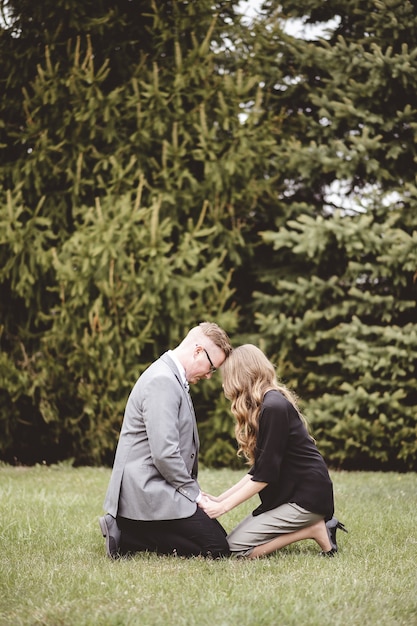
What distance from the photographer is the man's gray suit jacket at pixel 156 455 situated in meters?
4.80

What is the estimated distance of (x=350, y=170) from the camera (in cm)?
1005

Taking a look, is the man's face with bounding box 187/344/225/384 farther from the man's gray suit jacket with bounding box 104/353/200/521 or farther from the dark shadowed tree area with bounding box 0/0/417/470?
the dark shadowed tree area with bounding box 0/0/417/470

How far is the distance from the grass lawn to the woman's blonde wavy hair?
86 centimetres

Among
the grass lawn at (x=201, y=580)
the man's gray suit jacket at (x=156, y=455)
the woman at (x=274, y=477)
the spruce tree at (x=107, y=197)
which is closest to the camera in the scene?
the grass lawn at (x=201, y=580)

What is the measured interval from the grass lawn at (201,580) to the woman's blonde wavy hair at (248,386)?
0.86 meters

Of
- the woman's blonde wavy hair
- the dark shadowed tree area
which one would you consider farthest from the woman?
the dark shadowed tree area

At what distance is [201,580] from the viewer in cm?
421

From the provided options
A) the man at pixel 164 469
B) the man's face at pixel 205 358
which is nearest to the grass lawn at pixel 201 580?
the man at pixel 164 469

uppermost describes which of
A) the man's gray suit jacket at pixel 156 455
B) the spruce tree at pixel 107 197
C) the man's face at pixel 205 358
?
the spruce tree at pixel 107 197

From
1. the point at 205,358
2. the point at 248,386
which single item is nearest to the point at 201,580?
the point at 248,386

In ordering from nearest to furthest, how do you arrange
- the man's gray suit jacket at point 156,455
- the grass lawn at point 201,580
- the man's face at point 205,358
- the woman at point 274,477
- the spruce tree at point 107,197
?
the grass lawn at point 201,580 < the man's gray suit jacket at point 156,455 < the woman at point 274,477 < the man's face at point 205,358 < the spruce tree at point 107,197

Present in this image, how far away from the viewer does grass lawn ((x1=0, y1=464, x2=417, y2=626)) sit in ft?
11.7

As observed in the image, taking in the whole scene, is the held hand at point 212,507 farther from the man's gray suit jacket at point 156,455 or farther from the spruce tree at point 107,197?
the spruce tree at point 107,197

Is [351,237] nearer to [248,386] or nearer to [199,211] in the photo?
[199,211]
